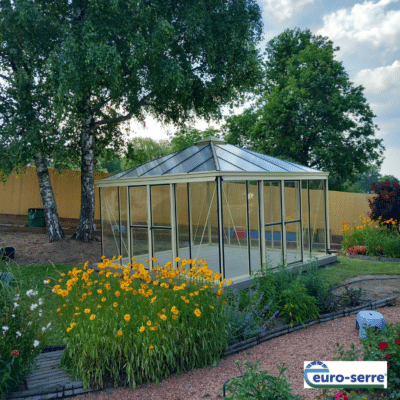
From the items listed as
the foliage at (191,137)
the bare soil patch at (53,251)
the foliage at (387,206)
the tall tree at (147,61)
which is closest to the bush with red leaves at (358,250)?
the foliage at (387,206)

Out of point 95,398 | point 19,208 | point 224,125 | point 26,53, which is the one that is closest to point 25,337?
point 95,398

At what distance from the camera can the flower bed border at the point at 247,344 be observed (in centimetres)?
349

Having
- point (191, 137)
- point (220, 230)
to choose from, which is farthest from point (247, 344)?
Result: point (191, 137)

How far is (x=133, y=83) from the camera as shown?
11633 millimetres

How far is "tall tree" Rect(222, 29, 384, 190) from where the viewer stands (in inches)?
730

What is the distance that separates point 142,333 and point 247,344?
54.0 inches

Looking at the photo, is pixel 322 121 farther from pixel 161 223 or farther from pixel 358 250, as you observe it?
pixel 161 223

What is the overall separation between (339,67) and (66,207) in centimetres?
1434

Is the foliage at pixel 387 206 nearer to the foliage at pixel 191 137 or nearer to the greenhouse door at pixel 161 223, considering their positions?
the greenhouse door at pixel 161 223

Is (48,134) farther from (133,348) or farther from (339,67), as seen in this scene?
(339,67)

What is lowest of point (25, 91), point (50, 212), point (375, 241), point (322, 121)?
point (375, 241)

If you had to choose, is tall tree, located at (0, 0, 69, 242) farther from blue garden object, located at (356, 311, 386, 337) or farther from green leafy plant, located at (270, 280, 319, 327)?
blue garden object, located at (356, 311, 386, 337)

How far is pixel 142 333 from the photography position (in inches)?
149

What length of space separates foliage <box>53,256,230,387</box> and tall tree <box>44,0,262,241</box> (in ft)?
22.6
